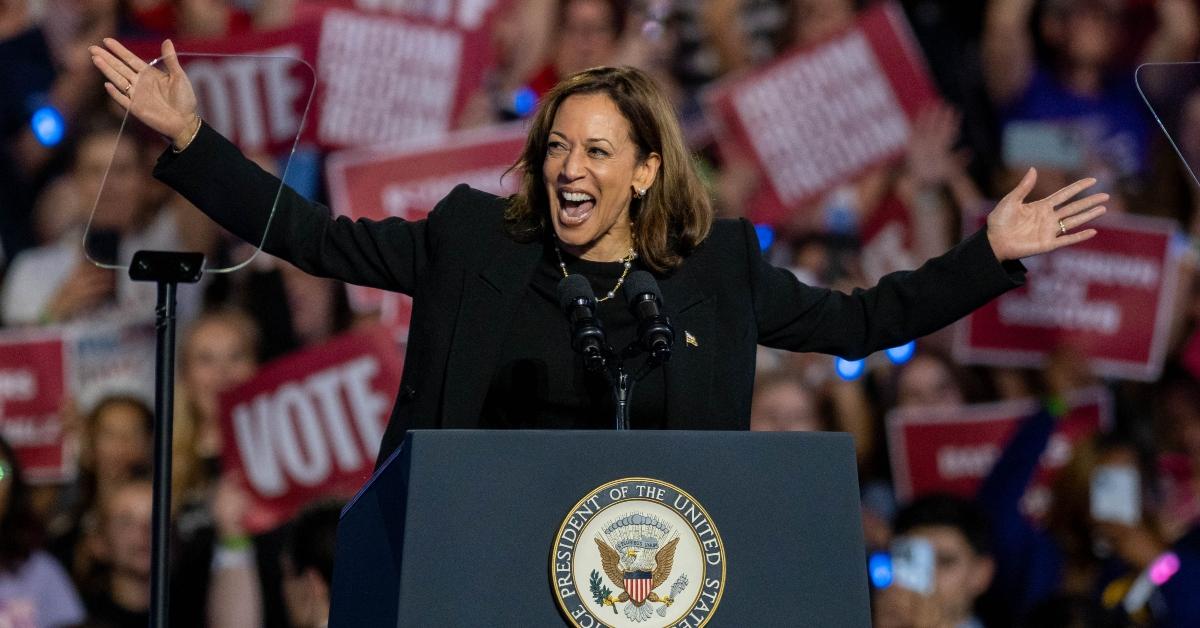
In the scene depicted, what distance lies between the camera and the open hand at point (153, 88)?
2.22 m

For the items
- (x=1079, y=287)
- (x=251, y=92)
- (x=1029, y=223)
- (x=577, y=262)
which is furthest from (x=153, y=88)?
(x=1079, y=287)

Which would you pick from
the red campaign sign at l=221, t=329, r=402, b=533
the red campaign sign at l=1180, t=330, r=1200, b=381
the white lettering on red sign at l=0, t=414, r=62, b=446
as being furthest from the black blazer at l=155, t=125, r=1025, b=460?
the red campaign sign at l=1180, t=330, r=1200, b=381

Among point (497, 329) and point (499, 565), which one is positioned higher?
point (497, 329)

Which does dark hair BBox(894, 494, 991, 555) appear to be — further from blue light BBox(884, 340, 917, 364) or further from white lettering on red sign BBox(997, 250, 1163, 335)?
white lettering on red sign BBox(997, 250, 1163, 335)

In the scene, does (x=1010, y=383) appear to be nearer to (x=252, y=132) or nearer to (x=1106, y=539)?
(x=1106, y=539)

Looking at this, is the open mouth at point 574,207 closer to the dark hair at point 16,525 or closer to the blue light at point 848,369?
the dark hair at point 16,525

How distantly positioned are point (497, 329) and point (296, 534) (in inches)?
92.9

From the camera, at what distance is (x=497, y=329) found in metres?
2.25

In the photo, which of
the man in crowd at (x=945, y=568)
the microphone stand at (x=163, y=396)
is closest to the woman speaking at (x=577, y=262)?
the microphone stand at (x=163, y=396)

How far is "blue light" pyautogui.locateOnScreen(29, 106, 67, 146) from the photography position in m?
5.18

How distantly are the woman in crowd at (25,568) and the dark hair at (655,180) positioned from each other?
9.57ft

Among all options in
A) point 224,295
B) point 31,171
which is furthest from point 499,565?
point 31,171

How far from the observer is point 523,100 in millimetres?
5555

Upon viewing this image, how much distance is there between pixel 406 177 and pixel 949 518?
2.17 m
